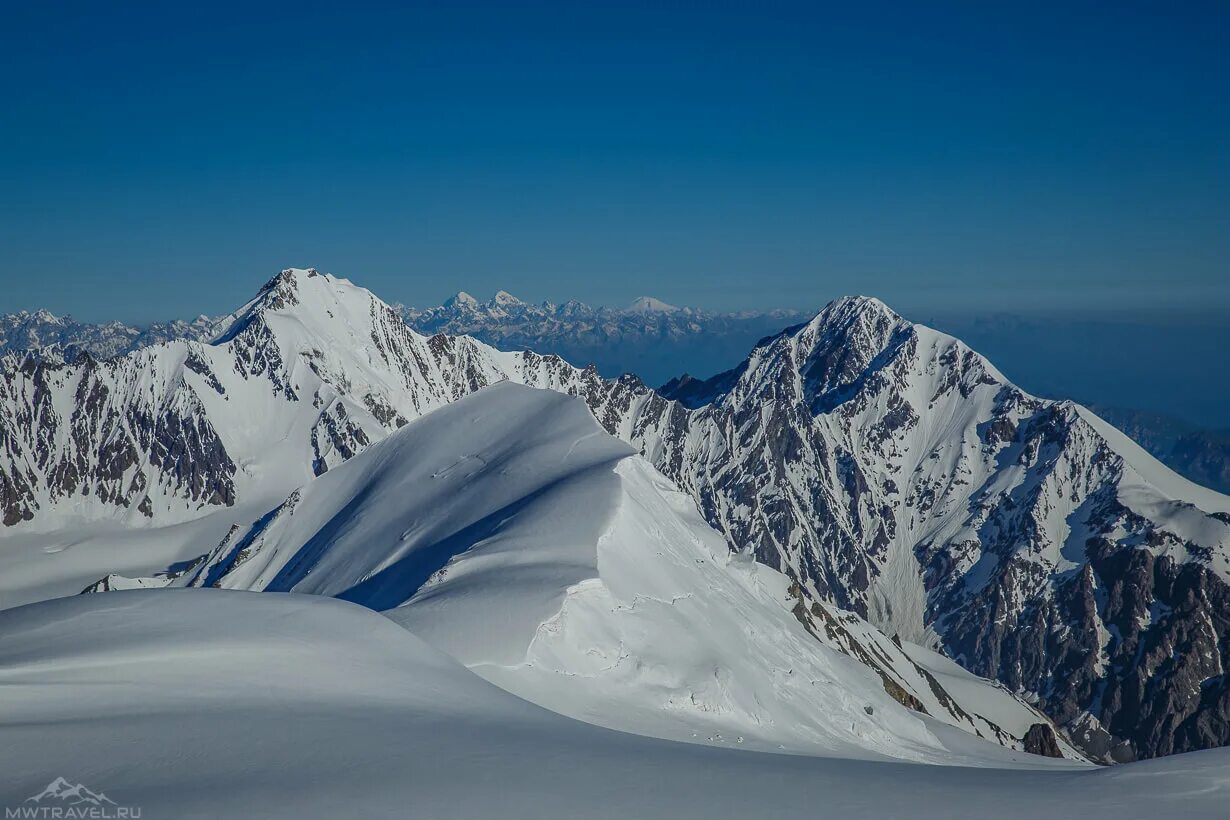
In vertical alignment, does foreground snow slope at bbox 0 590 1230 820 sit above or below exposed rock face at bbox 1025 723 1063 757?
above

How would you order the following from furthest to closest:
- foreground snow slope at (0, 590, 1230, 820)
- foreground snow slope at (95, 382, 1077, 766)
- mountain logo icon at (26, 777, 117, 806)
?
1. foreground snow slope at (95, 382, 1077, 766)
2. foreground snow slope at (0, 590, 1230, 820)
3. mountain logo icon at (26, 777, 117, 806)

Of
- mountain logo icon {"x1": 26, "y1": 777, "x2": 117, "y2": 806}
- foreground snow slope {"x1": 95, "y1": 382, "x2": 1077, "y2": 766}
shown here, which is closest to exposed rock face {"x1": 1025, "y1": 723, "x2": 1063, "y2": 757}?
foreground snow slope {"x1": 95, "y1": 382, "x2": 1077, "y2": 766}

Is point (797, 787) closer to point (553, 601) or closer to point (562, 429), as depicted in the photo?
point (553, 601)

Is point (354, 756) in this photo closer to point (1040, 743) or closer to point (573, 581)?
point (573, 581)

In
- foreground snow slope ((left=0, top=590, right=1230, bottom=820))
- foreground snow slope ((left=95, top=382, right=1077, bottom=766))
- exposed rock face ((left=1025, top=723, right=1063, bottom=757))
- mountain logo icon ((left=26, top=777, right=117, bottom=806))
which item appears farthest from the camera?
exposed rock face ((left=1025, top=723, right=1063, bottom=757))

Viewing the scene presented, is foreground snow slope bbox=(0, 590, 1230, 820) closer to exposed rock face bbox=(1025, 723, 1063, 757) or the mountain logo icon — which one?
the mountain logo icon

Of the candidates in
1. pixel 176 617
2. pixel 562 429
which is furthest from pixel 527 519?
pixel 176 617

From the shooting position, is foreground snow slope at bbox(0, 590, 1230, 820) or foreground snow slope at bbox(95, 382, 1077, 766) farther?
foreground snow slope at bbox(95, 382, 1077, 766)

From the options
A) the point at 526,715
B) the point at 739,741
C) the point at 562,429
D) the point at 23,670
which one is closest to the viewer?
the point at 23,670
